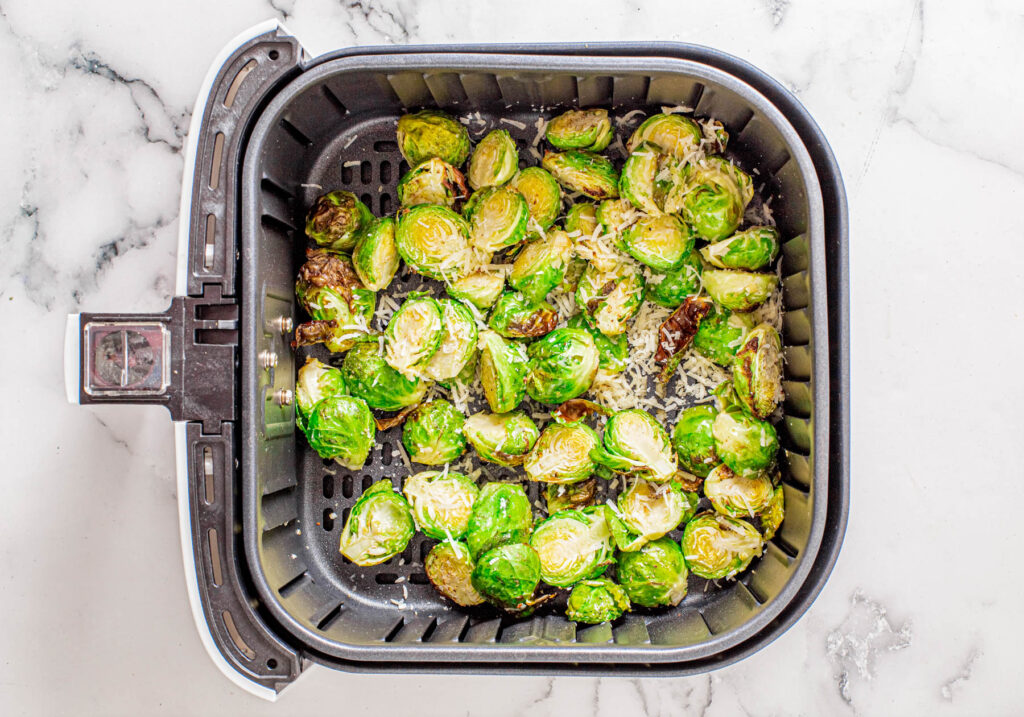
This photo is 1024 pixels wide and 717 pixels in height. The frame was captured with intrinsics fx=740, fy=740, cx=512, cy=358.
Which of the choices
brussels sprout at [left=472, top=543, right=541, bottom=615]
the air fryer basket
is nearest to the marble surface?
the air fryer basket

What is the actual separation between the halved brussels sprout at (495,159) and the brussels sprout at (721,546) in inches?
34.8

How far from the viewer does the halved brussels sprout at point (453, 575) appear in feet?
5.35

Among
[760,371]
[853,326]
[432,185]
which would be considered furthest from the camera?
[853,326]

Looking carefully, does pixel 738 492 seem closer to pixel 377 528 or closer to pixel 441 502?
pixel 441 502

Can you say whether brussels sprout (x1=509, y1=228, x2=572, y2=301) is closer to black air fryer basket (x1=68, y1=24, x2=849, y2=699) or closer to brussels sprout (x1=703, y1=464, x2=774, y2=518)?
black air fryer basket (x1=68, y1=24, x2=849, y2=699)

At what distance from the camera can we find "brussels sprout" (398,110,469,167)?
1.63 m

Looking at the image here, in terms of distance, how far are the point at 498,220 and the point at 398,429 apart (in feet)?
1.78

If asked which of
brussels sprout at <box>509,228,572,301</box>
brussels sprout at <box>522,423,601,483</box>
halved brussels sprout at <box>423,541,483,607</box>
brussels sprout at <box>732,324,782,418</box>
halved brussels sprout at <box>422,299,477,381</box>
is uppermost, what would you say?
brussels sprout at <box>509,228,572,301</box>

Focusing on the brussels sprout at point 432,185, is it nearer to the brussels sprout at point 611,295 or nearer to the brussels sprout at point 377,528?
the brussels sprout at point 611,295

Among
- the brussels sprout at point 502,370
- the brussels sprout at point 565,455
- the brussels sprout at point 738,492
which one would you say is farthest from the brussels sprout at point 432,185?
the brussels sprout at point 738,492

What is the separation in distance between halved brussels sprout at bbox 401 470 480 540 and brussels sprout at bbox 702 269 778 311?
694 millimetres

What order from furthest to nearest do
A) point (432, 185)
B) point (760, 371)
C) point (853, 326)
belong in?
point (853, 326), point (432, 185), point (760, 371)

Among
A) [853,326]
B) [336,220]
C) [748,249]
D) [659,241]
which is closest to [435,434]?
[336,220]

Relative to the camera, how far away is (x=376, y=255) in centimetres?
164
